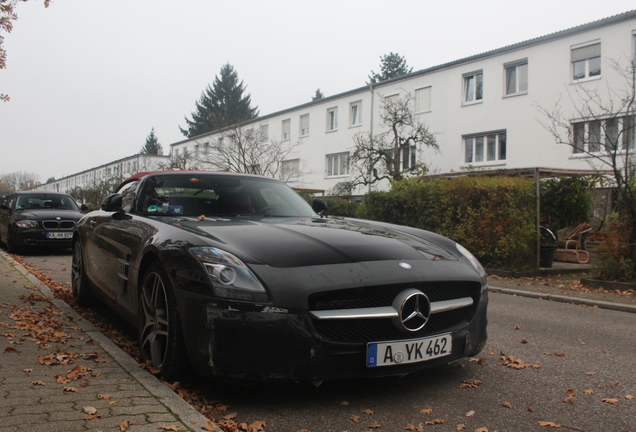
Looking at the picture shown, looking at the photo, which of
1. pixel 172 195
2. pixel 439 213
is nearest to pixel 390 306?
pixel 172 195

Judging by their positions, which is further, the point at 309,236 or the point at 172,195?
the point at 172,195

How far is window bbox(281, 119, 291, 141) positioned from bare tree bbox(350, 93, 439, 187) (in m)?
12.3

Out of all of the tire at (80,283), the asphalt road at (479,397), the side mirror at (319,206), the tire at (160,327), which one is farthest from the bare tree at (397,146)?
the tire at (160,327)

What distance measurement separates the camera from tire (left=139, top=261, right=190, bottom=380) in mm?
3619

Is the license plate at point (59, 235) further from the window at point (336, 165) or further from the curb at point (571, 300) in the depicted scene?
the window at point (336, 165)

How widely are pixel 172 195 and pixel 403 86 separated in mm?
28868

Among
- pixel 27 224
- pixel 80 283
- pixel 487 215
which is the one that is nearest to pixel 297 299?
pixel 80 283

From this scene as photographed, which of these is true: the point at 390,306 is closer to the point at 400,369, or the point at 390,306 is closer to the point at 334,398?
the point at 400,369

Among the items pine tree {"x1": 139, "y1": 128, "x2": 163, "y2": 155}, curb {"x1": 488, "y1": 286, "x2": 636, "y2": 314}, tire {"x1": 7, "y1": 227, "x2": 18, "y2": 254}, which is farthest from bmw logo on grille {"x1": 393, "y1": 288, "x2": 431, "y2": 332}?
pine tree {"x1": 139, "y1": 128, "x2": 163, "y2": 155}

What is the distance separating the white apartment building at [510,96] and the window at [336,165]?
0.67ft

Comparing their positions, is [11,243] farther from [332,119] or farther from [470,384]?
[332,119]

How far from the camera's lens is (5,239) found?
15.3 m

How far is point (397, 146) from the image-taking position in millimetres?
29000

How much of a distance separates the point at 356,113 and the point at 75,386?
111 ft
